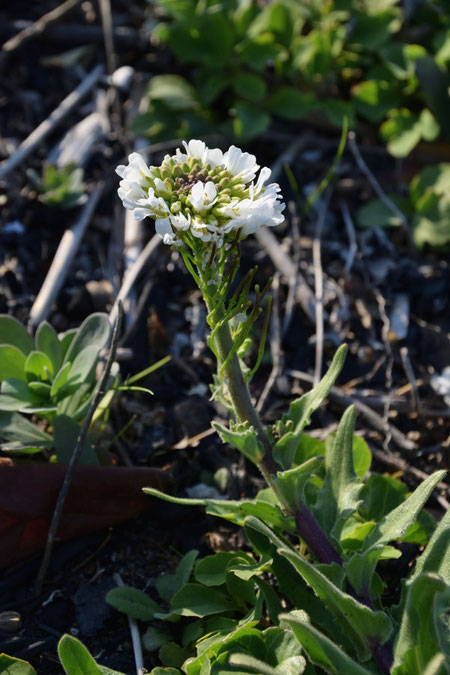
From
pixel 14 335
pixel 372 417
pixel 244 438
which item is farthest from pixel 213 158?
pixel 372 417

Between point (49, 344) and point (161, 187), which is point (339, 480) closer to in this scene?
point (161, 187)

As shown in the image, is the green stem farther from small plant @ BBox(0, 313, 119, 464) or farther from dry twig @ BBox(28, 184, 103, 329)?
dry twig @ BBox(28, 184, 103, 329)

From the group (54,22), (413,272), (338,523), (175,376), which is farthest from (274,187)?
(54,22)

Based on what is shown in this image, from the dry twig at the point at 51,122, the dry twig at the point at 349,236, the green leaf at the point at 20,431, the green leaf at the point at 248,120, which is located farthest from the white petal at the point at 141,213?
the dry twig at the point at 51,122

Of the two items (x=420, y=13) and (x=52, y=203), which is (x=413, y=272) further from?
(x=52, y=203)

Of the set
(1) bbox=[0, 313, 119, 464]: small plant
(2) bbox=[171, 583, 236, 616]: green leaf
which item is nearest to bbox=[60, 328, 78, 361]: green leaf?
(1) bbox=[0, 313, 119, 464]: small plant

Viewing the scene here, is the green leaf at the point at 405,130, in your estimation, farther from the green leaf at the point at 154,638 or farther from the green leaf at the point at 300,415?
the green leaf at the point at 154,638
